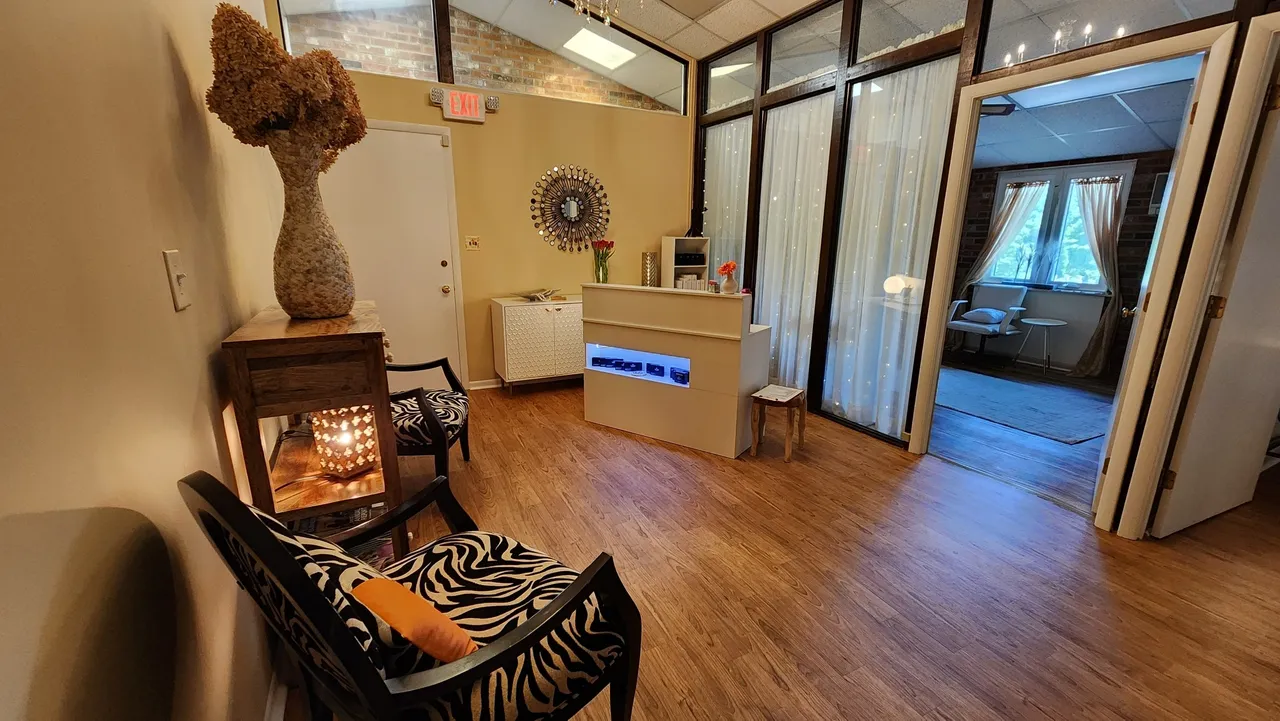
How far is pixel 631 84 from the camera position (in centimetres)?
471

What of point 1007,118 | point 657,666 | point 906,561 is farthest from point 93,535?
point 1007,118

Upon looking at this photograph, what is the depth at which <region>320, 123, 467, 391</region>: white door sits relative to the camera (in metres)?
3.73

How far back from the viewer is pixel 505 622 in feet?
3.75

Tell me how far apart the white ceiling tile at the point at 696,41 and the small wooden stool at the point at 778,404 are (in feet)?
10.2

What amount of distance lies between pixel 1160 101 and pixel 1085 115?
0.48 metres

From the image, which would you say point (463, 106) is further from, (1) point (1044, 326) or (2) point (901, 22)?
(1) point (1044, 326)

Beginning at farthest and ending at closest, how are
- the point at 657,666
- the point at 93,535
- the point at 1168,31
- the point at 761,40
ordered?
the point at 761,40 → the point at 1168,31 → the point at 657,666 → the point at 93,535

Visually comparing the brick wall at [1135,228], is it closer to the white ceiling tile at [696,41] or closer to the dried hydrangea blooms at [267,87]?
the white ceiling tile at [696,41]

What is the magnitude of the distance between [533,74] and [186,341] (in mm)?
4010

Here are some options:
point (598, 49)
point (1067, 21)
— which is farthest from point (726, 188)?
point (1067, 21)

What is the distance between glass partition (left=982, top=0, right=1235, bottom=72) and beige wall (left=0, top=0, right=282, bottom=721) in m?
3.42

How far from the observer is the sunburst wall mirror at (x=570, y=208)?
441 centimetres

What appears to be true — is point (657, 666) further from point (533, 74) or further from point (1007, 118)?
point (1007, 118)

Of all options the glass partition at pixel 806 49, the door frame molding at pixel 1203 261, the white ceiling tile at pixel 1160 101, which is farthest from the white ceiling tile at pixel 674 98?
the door frame molding at pixel 1203 261
